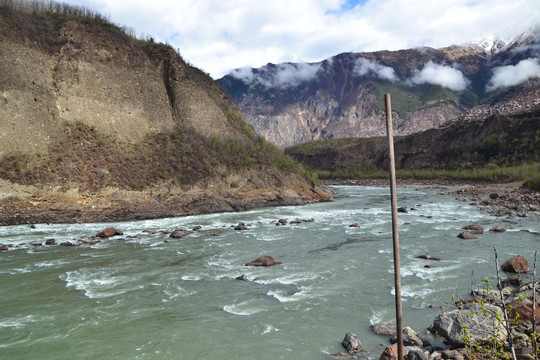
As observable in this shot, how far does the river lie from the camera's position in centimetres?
822

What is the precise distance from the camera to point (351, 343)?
25.2 feet

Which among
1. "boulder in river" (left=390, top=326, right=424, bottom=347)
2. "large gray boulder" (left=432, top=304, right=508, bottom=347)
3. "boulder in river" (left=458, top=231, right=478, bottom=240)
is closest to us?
"large gray boulder" (left=432, top=304, right=508, bottom=347)

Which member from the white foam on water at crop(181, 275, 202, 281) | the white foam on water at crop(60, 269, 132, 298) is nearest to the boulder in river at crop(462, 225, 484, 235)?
the white foam on water at crop(181, 275, 202, 281)

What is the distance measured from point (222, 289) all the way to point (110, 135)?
2752 centimetres

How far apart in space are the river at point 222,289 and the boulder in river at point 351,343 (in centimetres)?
19

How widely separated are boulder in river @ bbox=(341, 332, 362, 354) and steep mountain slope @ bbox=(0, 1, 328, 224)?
2533 centimetres

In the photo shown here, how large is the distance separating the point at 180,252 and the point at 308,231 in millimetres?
9155

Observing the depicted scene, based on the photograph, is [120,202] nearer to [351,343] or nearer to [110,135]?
Result: [110,135]

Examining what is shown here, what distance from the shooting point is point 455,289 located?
37.0ft

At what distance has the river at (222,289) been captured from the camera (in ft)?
27.0

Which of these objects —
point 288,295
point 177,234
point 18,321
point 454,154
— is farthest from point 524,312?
point 454,154

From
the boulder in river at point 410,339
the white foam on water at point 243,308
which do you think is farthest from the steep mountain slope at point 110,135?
the boulder in river at point 410,339

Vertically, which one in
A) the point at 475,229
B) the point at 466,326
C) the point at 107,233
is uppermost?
the point at 107,233

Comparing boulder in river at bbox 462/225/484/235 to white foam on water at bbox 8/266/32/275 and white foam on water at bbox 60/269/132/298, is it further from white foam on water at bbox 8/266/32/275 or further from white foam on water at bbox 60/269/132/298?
white foam on water at bbox 8/266/32/275
